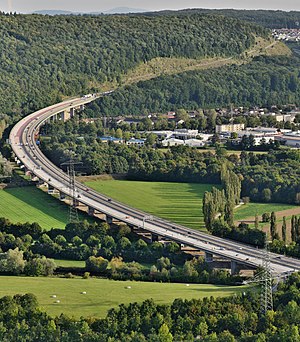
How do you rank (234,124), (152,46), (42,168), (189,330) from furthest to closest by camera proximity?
(152,46), (234,124), (42,168), (189,330)

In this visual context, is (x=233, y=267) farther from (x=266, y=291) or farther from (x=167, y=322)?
(x=167, y=322)

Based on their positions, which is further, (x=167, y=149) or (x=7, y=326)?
(x=167, y=149)

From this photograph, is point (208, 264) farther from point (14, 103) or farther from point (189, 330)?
point (14, 103)

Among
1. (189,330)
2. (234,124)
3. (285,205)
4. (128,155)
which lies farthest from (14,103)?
(189,330)

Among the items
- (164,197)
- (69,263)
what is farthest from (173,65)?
(69,263)

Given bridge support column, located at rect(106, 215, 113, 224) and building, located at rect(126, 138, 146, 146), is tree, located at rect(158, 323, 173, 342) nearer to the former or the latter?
bridge support column, located at rect(106, 215, 113, 224)

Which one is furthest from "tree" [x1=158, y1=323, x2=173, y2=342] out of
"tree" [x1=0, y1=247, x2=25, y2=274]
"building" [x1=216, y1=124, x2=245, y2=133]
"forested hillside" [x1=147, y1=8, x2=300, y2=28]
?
"forested hillside" [x1=147, y1=8, x2=300, y2=28]

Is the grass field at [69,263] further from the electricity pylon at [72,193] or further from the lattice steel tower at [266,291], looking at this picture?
the lattice steel tower at [266,291]
